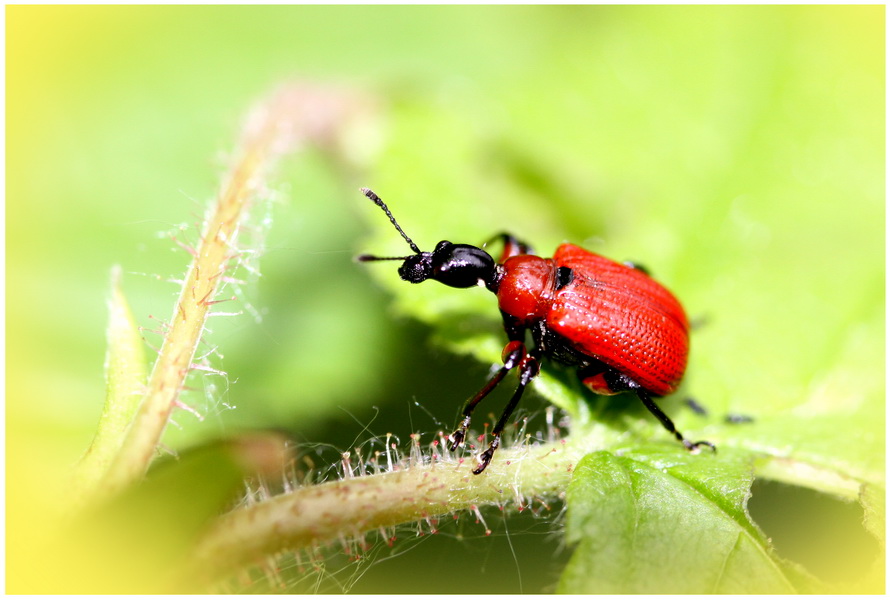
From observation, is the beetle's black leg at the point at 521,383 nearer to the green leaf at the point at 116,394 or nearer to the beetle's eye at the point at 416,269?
the beetle's eye at the point at 416,269

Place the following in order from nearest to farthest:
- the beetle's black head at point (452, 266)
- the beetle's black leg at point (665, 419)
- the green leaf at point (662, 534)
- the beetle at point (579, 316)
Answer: the green leaf at point (662, 534) → the beetle's black leg at point (665, 419) → the beetle at point (579, 316) → the beetle's black head at point (452, 266)

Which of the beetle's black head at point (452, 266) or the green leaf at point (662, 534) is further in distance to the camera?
the beetle's black head at point (452, 266)

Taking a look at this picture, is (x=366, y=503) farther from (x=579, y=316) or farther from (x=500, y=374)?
(x=579, y=316)

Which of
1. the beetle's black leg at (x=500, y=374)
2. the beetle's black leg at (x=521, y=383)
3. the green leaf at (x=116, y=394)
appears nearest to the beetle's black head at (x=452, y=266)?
the beetle's black leg at (x=500, y=374)

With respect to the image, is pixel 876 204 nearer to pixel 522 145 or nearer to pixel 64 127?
pixel 522 145

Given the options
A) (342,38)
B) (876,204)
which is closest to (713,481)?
(876,204)

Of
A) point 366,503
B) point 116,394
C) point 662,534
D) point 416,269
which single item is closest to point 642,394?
point 662,534

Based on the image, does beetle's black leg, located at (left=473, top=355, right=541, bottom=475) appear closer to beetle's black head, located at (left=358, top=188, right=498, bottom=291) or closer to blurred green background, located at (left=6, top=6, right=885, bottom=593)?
blurred green background, located at (left=6, top=6, right=885, bottom=593)
